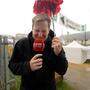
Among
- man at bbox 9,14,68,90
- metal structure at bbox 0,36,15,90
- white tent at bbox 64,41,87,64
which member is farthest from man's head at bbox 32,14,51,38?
white tent at bbox 64,41,87,64

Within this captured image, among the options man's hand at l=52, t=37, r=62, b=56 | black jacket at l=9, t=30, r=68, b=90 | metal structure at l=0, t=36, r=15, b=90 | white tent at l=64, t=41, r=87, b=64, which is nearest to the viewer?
man's hand at l=52, t=37, r=62, b=56

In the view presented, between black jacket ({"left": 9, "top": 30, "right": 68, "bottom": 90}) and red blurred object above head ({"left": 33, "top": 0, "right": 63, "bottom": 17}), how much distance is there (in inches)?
10.2

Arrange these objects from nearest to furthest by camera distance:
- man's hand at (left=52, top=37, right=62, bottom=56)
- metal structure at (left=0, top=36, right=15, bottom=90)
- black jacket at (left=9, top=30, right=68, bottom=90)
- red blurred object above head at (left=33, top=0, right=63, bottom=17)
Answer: man's hand at (left=52, top=37, right=62, bottom=56)
black jacket at (left=9, top=30, right=68, bottom=90)
red blurred object above head at (left=33, top=0, right=63, bottom=17)
metal structure at (left=0, top=36, right=15, bottom=90)

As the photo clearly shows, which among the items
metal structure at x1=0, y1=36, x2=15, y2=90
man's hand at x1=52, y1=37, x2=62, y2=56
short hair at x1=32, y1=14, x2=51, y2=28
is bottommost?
metal structure at x1=0, y1=36, x2=15, y2=90

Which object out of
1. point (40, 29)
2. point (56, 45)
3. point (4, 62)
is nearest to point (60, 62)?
point (56, 45)

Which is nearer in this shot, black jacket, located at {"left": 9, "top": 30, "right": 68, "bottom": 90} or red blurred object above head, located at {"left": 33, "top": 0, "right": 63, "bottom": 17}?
black jacket, located at {"left": 9, "top": 30, "right": 68, "bottom": 90}

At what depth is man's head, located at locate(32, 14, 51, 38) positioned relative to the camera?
6.27 ft

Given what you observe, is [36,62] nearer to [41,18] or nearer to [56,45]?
[56,45]

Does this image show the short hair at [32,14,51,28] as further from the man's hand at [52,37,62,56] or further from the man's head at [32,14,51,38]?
the man's hand at [52,37,62,56]

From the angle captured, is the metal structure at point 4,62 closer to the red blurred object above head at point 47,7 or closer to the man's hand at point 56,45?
the red blurred object above head at point 47,7

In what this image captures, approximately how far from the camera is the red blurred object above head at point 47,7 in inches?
84.9

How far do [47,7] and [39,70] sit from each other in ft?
1.76

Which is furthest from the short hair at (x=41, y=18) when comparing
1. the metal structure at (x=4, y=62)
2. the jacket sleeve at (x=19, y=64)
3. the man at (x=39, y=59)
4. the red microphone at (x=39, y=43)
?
the metal structure at (x=4, y=62)

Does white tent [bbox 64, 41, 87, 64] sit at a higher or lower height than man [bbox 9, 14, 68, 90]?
lower
